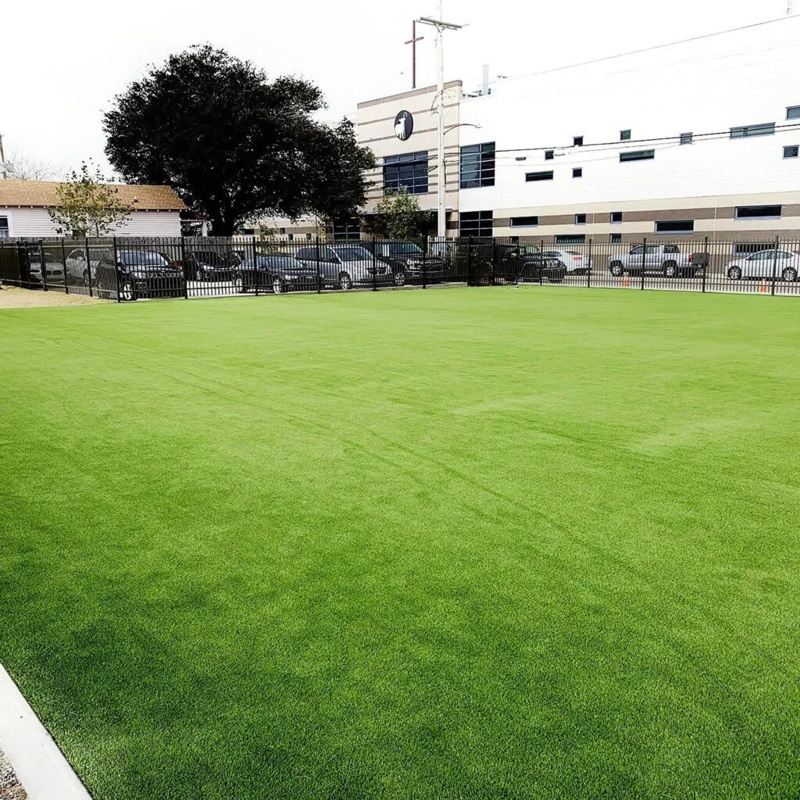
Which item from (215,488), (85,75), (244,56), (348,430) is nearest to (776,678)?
(215,488)

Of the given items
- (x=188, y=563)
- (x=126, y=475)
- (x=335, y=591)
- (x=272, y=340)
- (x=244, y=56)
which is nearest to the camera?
(x=335, y=591)

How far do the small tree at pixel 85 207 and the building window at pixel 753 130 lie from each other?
30.3 metres

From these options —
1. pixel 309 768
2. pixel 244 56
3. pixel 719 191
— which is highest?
pixel 244 56

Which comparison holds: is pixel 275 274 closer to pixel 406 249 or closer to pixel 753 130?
pixel 406 249

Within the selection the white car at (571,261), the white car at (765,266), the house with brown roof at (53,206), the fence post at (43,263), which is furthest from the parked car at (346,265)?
the house with brown roof at (53,206)

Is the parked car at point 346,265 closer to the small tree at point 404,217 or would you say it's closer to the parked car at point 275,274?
the parked car at point 275,274

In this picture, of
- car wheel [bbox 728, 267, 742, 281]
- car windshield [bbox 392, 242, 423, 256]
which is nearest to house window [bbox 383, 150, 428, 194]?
car windshield [bbox 392, 242, 423, 256]

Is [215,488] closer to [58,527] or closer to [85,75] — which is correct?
[58,527]

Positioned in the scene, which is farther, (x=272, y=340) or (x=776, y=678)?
(x=272, y=340)

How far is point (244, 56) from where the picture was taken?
1721 inches

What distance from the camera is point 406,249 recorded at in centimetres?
2770

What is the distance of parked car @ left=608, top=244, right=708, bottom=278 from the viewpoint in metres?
31.1

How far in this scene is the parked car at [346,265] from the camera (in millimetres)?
25109

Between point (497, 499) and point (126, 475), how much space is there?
2.41 meters
